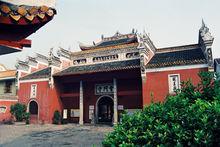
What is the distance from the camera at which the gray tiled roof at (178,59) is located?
55.2 ft

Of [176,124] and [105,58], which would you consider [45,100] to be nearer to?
[105,58]

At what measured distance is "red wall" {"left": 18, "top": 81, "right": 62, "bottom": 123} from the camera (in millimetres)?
20922

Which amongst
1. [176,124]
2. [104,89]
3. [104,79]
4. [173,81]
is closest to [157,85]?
[173,81]

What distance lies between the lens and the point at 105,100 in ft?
70.3

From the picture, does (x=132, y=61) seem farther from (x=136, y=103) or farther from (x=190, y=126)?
(x=190, y=126)

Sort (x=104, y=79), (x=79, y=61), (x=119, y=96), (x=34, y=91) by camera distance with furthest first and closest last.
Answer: (x=79, y=61)
(x=34, y=91)
(x=119, y=96)
(x=104, y=79)

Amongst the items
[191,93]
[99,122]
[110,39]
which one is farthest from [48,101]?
[191,93]

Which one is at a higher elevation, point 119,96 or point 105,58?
point 105,58

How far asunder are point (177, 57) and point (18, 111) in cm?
1638

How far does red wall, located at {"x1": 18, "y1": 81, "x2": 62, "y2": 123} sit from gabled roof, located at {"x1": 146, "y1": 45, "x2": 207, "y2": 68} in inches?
388

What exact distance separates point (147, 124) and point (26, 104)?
21.2 m

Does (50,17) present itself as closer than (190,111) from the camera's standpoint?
Yes

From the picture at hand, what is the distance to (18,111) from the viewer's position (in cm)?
2189

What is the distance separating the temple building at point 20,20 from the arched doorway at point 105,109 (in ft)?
60.1
